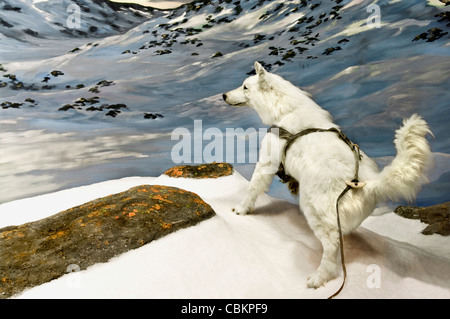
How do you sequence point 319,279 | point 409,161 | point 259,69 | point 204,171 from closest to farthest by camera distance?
point 409,161, point 319,279, point 259,69, point 204,171

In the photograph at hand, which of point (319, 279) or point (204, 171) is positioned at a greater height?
point (319, 279)

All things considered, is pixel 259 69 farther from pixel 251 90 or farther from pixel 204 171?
pixel 204 171

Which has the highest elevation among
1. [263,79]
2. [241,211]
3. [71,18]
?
[71,18]

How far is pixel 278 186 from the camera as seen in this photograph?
373 centimetres

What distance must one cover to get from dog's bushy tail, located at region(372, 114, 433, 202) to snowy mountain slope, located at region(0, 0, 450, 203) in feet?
5.88

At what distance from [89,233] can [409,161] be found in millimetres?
2107

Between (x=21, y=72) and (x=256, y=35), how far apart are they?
3.85 metres

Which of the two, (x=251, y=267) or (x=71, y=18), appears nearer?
(x=251, y=267)

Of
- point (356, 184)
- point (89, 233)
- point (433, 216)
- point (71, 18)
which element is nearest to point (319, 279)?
point (356, 184)

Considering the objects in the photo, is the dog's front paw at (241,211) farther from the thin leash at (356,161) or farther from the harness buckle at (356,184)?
the harness buckle at (356,184)

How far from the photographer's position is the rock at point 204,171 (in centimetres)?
369

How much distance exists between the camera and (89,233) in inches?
76.0
